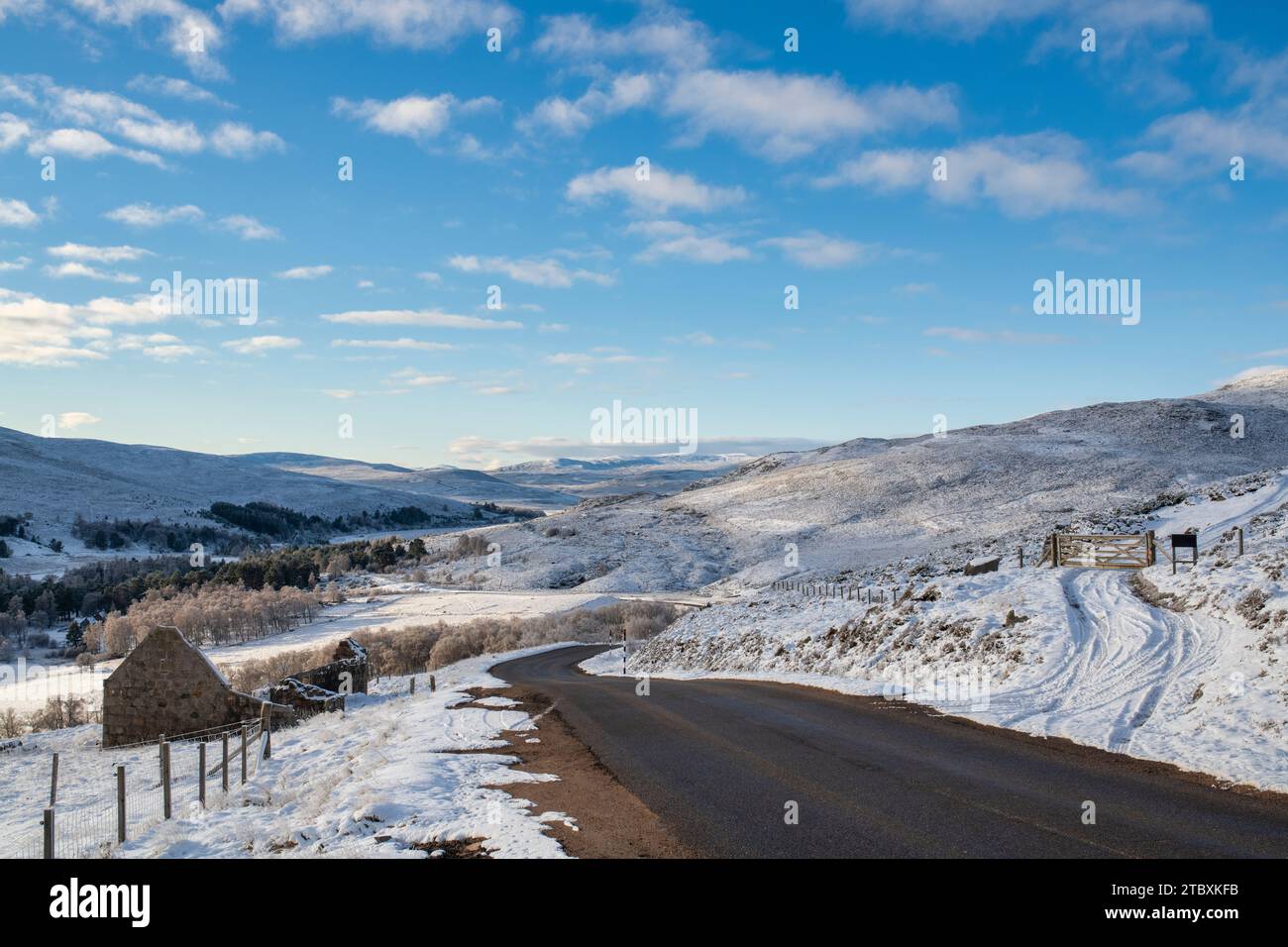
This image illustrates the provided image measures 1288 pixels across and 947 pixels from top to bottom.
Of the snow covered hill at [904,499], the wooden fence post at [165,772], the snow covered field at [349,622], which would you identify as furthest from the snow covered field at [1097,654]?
the snow covered hill at [904,499]

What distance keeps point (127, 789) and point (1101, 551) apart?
2959 centimetres

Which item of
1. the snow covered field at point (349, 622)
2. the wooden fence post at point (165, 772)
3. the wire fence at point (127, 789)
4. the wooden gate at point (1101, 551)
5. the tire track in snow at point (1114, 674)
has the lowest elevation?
the snow covered field at point (349, 622)

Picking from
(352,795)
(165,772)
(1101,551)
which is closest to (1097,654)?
(1101,551)

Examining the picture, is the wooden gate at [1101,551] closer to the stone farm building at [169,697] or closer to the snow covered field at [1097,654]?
the snow covered field at [1097,654]

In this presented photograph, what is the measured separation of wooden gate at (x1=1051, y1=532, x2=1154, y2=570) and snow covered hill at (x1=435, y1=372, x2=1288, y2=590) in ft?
144

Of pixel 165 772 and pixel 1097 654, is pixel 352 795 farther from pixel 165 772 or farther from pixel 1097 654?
pixel 1097 654

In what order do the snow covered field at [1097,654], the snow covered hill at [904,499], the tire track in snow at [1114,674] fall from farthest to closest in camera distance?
the snow covered hill at [904,499] → the tire track in snow at [1114,674] → the snow covered field at [1097,654]

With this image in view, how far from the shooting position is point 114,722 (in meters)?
25.9

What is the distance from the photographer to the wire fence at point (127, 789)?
1318cm

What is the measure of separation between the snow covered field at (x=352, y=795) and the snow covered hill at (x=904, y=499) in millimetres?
57808

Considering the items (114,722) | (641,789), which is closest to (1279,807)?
(641,789)

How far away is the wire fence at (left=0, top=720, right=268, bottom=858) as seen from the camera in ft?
43.2

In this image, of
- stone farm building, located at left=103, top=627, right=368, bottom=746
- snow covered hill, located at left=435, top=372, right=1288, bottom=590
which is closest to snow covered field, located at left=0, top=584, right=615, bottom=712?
snow covered hill, located at left=435, top=372, right=1288, bottom=590
